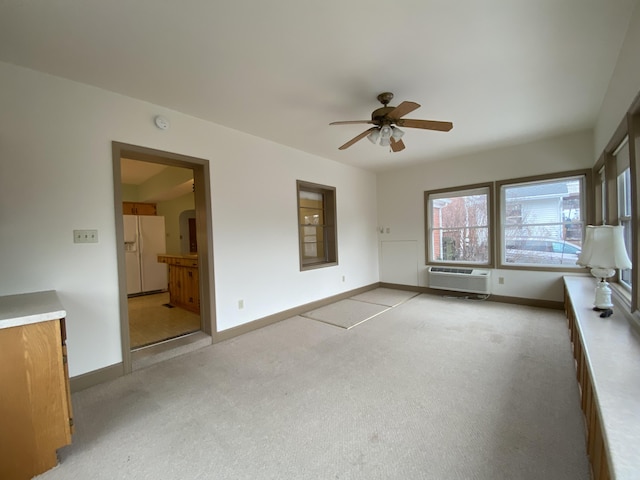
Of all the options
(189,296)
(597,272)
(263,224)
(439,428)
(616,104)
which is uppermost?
(616,104)

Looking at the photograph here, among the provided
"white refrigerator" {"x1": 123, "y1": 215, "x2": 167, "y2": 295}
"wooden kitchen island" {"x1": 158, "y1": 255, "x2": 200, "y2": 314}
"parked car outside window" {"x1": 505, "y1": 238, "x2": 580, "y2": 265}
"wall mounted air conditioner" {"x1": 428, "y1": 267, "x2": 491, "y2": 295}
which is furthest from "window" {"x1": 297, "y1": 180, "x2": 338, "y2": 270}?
"white refrigerator" {"x1": 123, "y1": 215, "x2": 167, "y2": 295}

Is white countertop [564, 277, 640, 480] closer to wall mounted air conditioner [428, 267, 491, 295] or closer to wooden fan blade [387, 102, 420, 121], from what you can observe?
wooden fan blade [387, 102, 420, 121]

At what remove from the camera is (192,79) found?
7.70 ft

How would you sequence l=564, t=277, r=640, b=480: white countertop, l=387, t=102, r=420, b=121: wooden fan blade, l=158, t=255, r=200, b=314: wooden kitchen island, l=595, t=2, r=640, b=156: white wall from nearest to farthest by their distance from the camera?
l=564, t=277, r=640, b=480: white countertop
l=595, t=2, r=640, b=156: white wall
l=387, t=102, r=420, b=121: wooden fan blade
l=158, t=255, r=200, b=314: wooden kitchen island

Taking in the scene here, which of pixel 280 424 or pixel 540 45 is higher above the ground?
pixel 540 45

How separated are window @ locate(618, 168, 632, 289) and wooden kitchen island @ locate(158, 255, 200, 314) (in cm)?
490

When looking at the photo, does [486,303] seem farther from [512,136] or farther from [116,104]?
A: [116,104]

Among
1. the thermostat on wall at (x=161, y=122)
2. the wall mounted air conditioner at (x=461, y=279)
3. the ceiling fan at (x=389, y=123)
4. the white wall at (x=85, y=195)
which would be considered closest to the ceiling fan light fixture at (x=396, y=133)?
the ceiling fan at (x=389, y=123)

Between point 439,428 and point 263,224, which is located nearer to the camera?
point 439,428

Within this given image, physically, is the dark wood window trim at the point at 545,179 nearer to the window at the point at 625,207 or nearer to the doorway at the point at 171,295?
the window at the point at 625,207

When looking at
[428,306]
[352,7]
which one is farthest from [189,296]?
[352,7]

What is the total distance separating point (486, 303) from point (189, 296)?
4.93 metres

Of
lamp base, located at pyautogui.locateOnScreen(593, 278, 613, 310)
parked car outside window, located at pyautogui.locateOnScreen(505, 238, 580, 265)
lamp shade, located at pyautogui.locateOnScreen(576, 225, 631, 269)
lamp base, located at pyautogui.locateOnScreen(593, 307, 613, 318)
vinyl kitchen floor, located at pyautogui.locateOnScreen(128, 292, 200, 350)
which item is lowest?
vinyl kitchen floor, located at pyautogui.locateOnScreen(128, 292, 200, 350)

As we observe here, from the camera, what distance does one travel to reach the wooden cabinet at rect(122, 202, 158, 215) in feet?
22.0
